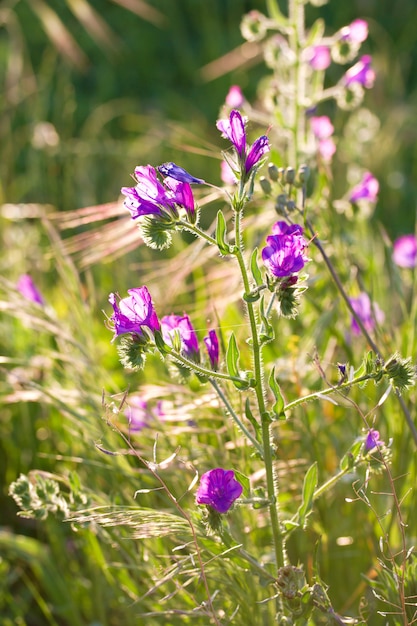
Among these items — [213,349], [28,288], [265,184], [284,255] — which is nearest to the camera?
[284,255]

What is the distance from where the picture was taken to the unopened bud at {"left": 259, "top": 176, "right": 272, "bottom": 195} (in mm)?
1276

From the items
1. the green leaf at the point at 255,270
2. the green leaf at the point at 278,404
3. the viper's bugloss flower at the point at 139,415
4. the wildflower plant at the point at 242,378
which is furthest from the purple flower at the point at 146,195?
the viper's bugloss flower at the point at 139,415

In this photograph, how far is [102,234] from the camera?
1.49 metres

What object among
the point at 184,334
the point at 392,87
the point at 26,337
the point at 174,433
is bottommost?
the point at 174,433

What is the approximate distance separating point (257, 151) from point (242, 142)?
19mm

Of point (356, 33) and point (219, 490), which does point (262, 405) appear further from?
point (356, 33)

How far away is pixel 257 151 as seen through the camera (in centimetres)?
94

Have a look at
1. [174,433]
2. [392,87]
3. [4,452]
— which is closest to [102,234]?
[174,433]

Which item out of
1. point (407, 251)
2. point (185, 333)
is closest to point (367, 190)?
point (407, 251)

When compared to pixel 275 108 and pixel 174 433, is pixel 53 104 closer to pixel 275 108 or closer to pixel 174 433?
pixel 275 108

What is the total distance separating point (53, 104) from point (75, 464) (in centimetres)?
310

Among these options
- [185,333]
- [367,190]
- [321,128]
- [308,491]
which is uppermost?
[321,128]

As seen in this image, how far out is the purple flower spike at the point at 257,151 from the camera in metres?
0.94

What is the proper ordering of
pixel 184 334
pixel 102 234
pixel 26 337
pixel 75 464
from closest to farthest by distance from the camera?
pixel 184 334, pixel 102 234, pixel 75 464, pixel 26 337
